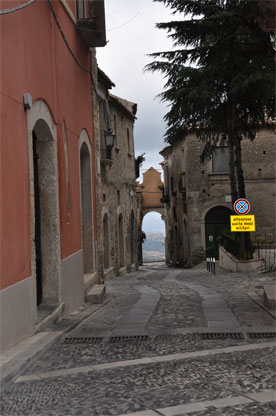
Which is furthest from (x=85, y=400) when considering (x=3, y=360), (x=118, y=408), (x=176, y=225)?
(x=176, y=225)

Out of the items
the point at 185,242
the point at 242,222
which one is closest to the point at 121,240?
the point at 242,222

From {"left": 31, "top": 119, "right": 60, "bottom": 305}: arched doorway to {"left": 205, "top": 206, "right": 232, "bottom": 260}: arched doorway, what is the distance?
22325mm

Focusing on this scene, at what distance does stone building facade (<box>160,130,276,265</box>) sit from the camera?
29.3 meters

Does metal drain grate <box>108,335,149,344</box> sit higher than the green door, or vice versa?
the green door

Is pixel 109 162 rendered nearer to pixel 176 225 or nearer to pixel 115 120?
pixel 115 120

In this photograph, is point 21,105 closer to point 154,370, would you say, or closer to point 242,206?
point 154,370

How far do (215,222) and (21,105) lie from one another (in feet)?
79.9

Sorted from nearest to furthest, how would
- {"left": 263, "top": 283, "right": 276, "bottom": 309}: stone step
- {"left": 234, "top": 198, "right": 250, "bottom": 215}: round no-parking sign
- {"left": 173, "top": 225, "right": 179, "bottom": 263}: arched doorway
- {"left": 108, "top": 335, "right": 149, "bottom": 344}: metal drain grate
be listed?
{"left": 108, "top": 335, "right": 149, "bottom": 344}: metal drain grate < {"left": 263, "top": 283, "right": 276, "bottom": 309}: stone step < {"left": 234, "top": 198, "right": 250, "bottom": 215}: round no-parking sign < {"left": 173, "top": 225, "right": 179, "bottom": 263}: arched doorway

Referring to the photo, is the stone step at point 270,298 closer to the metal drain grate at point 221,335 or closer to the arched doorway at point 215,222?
the metal drain grate at point 221,335

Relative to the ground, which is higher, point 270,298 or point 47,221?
point 47,221

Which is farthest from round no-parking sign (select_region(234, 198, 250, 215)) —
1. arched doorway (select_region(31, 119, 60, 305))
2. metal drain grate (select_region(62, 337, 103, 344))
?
metal drain grate (select_region(62, 337, 103, 344))

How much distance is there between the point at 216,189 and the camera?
29.8 metres

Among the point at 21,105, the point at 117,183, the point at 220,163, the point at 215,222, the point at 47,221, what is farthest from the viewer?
the point at 220,163

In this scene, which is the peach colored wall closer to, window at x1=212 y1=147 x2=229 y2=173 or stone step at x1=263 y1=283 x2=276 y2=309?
stone step at x1=263 y1=283 x2=276 y2=309
